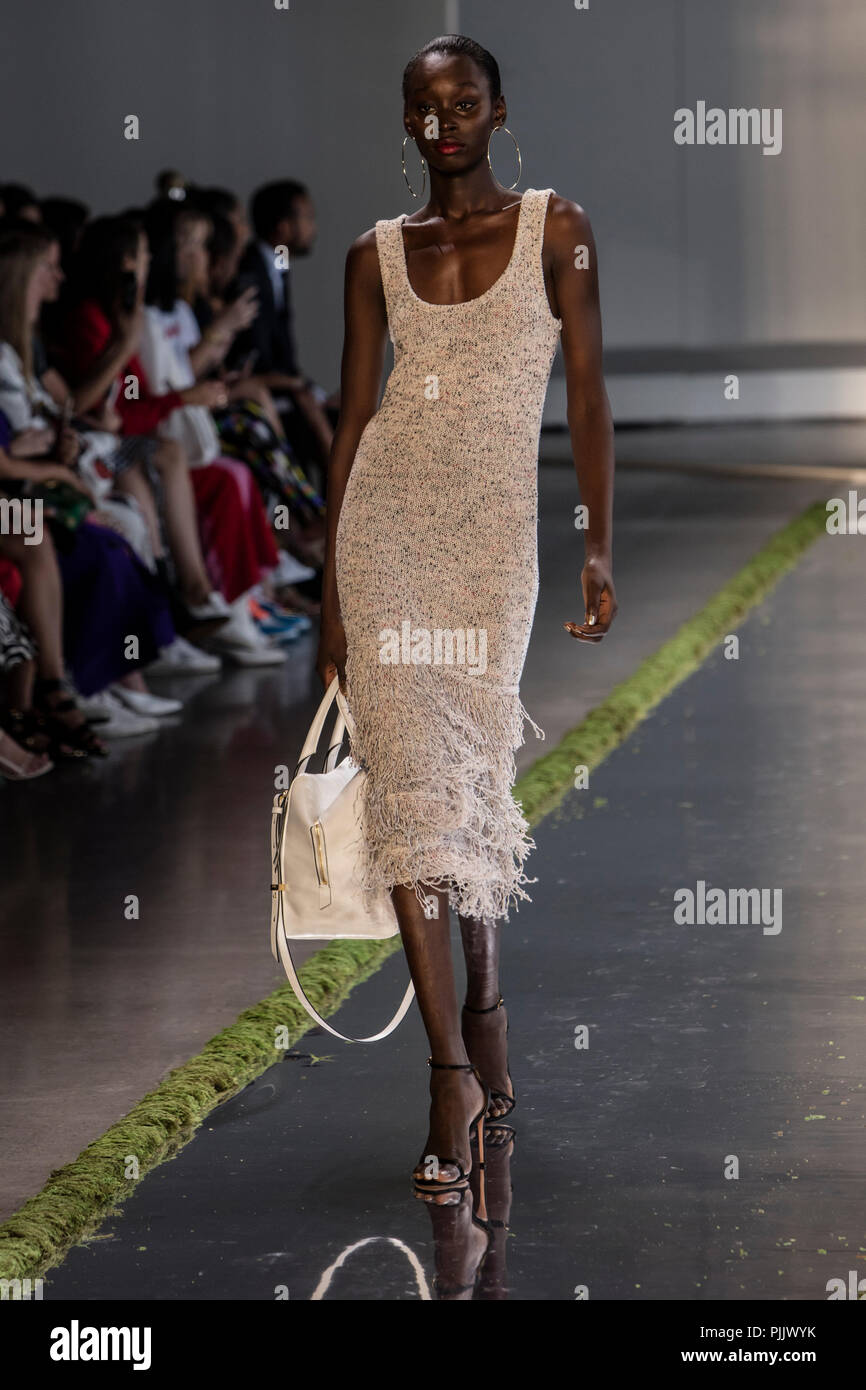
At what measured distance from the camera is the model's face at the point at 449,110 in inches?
97.7

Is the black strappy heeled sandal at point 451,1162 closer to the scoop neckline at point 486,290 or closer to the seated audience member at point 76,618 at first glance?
the scoop neckline at point 486,290

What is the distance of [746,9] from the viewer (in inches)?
691

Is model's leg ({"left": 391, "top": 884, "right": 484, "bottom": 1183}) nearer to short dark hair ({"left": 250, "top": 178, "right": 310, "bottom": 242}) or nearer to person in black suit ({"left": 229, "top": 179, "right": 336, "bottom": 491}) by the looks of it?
person in black suit ({"left": 229, "top": 179, "right": 336, "bottom": 491})

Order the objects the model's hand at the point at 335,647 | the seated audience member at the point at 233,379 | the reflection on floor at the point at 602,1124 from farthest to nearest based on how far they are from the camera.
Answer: the seated audience member at the point at 233,379 < the model's hand at the point at 335,647 < the reflection on floor at the point at 602,1124

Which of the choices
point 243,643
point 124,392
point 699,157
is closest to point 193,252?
point 124,392

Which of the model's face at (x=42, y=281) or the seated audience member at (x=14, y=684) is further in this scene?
the model's face at (x=42, y=281)

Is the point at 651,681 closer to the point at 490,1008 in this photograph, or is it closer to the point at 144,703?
the point at 144,703

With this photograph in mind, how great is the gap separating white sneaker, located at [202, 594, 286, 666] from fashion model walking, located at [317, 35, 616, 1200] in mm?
4029

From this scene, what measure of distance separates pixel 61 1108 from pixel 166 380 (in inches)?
163

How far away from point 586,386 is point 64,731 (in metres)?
2.91

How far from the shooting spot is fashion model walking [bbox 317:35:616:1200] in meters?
2.55

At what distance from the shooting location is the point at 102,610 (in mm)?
5449

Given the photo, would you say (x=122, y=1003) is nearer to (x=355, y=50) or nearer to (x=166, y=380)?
(x=166, y=380)

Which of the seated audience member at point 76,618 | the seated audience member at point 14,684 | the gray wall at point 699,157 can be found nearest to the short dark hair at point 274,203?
the seated audience member at point 76,618
